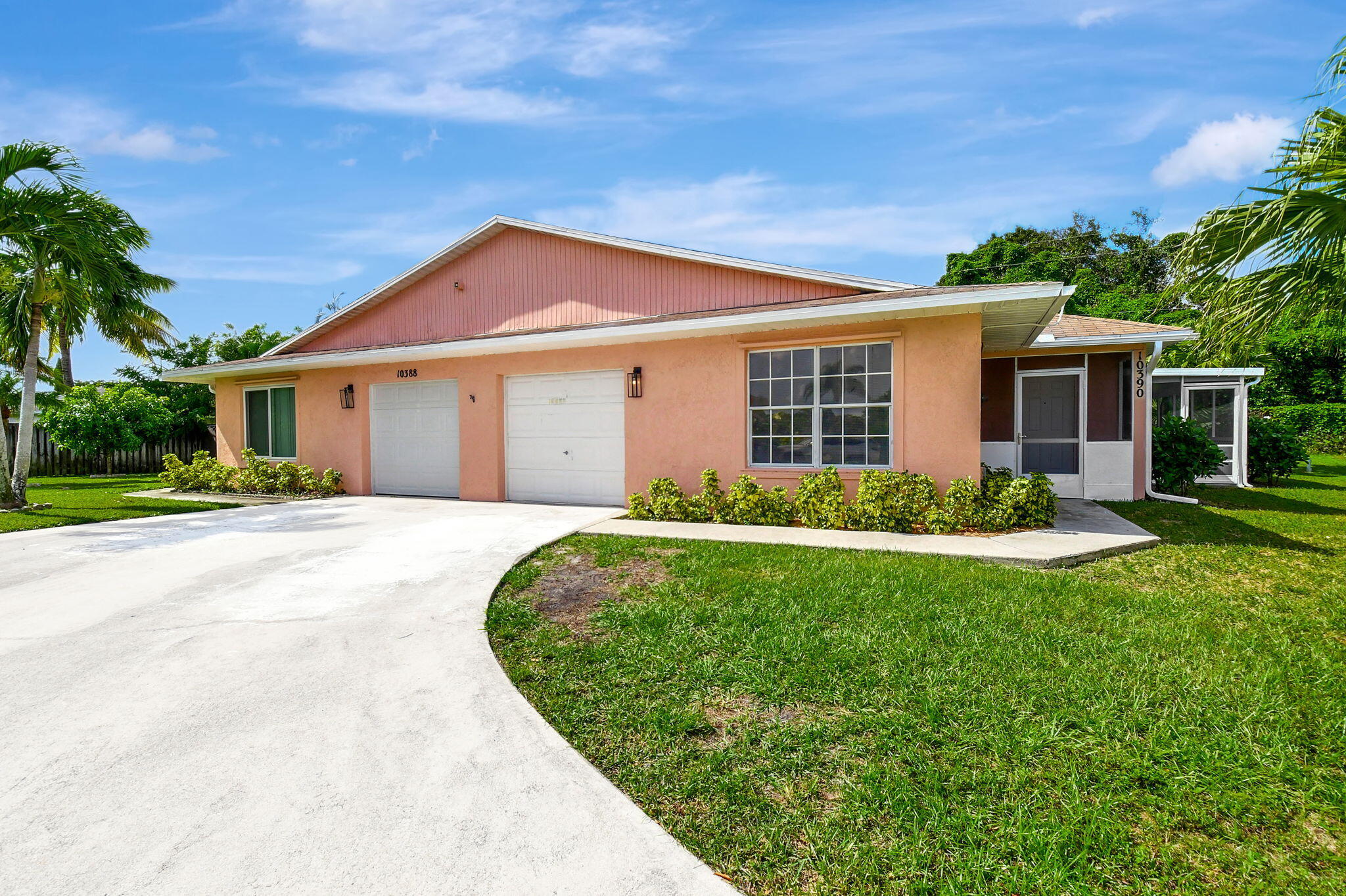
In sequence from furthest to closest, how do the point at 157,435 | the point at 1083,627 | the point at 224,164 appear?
1. the point at 157,435
2. the point at 224,164
3. the point at 1083,627

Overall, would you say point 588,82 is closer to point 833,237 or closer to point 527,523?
point 527,523

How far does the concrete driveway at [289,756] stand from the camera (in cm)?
207

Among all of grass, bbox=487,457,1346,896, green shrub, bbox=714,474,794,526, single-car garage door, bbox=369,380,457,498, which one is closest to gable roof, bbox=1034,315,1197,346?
green shrub, bbox=714,474,794,526

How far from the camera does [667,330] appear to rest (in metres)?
9.07

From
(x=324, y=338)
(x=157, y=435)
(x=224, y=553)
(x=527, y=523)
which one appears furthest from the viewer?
(x=157, y=435)

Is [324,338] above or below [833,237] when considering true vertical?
below

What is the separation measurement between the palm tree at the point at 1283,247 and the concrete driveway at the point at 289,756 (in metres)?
5.58

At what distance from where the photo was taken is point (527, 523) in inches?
331

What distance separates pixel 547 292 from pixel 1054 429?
9445 millimetres

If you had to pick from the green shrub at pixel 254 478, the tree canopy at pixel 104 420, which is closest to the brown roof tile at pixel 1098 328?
the green shrub at pixel 254 478

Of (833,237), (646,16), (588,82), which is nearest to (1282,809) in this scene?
(646,16)

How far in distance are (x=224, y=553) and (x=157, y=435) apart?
1592 centimetres

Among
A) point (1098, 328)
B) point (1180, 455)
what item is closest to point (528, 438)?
point (1098, 328)

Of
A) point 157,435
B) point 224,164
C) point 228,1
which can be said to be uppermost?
point 228,1
